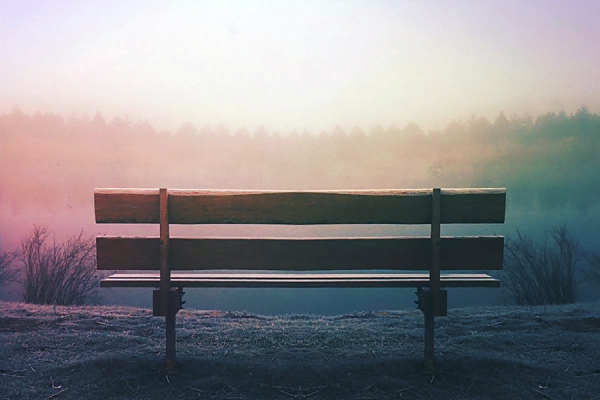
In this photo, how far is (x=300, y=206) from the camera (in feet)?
11.4

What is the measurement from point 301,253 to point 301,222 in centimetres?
22

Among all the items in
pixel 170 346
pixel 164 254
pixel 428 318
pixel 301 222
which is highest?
pixel 301 222

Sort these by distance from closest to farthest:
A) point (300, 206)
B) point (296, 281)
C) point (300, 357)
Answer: point (300, 206) → point (296, 281) → point (300, 357)

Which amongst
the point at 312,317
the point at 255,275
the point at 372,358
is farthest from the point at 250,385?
the point at 312,317

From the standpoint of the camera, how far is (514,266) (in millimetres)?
8242

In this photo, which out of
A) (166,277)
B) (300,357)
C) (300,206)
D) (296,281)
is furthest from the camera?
(300,357)

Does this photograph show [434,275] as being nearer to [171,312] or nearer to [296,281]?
[296,281]

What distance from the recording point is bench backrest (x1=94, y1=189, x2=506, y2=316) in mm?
3473

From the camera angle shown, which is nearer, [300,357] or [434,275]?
[434,275]

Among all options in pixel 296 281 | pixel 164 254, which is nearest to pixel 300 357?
pixel 296 281

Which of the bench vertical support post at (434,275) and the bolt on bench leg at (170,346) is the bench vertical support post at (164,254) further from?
the bench vertical support post at (434,275)

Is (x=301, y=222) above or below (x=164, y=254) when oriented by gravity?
above

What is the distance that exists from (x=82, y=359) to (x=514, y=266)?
6365mm

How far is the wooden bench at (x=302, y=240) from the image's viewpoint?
3473 mm
